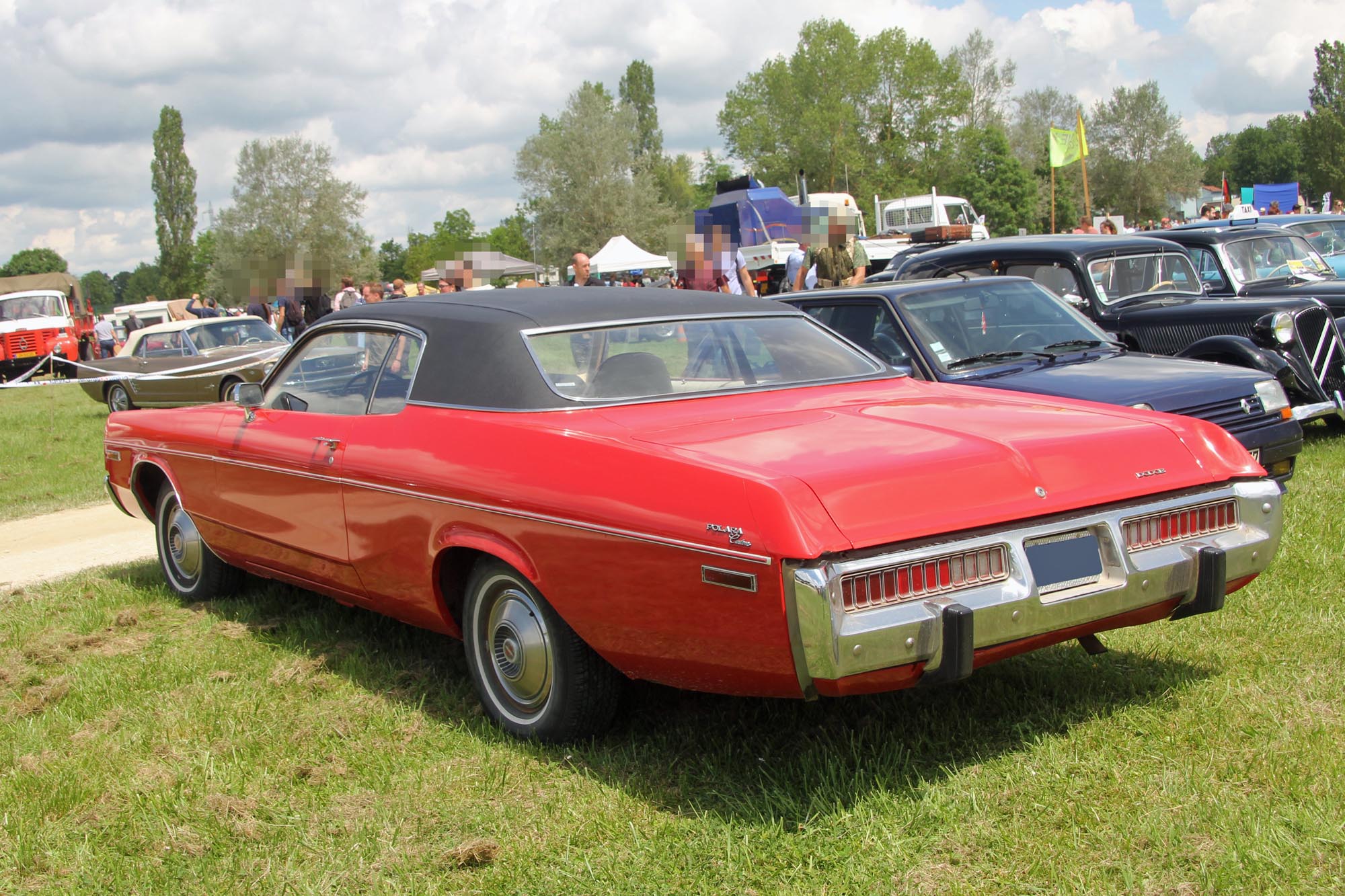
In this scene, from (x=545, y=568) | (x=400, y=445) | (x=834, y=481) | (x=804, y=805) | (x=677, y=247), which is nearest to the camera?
(x=834, y=481)

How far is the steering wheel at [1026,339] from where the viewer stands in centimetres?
680

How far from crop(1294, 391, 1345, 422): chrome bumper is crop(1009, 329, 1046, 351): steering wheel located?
1.52 metres

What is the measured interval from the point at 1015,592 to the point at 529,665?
1.54 meters

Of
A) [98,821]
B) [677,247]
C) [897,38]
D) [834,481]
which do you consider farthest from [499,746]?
[897,38]

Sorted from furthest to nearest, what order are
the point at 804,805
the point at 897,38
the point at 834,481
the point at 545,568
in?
1. the point at 897,38
2. the point at 545,568
3. the point at 804,805
4. the point at 834,481

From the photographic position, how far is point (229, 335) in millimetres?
17047

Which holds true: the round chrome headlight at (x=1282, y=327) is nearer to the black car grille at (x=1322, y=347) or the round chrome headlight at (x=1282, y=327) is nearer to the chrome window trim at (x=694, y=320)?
the black car grille at (x=1322, y=347)

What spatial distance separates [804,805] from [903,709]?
74cm

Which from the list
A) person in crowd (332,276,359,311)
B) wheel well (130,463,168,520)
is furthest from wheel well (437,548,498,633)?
person in crowd (332,276,359,311)

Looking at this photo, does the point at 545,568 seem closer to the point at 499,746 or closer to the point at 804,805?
the point at 499,746

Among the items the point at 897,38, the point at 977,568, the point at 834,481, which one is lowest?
the point at 977,568

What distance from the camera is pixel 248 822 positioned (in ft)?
11.2

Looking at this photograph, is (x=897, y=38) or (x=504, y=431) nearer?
(x=504, y=431)

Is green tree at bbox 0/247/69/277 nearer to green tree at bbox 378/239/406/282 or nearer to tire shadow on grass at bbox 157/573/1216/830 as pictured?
green tree at bbox 378/239/406/282
